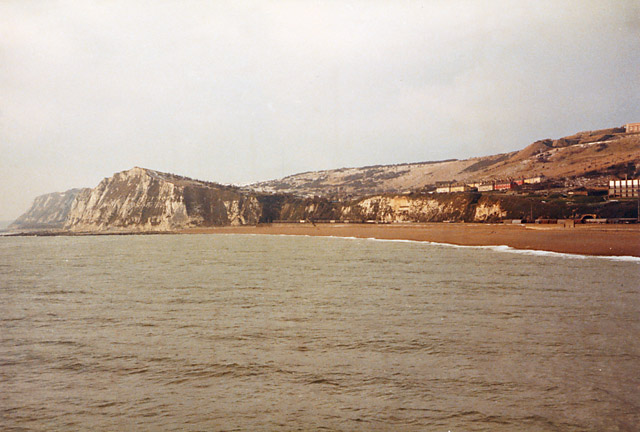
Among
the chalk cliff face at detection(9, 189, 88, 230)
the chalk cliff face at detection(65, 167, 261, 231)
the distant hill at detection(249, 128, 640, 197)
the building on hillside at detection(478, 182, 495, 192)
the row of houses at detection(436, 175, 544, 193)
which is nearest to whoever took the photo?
the distant hill at detection(249, 128, 640, 197)

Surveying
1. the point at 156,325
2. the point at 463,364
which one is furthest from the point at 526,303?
the point at 156,325

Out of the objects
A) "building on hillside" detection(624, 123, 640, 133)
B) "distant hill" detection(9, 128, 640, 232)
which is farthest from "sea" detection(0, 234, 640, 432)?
"building on hillside" detection(624, 123, 640, 133)

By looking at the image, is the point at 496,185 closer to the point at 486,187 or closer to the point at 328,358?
the point at 486,187

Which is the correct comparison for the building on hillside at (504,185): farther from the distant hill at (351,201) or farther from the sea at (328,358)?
the sea at (328,358)

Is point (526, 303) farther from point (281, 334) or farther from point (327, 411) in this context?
point (327, 411)

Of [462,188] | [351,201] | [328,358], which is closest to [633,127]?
[462,188]

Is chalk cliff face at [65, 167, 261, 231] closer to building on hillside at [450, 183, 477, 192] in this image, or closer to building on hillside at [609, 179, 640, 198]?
building on hillside at [450, 183, 477, 192]
